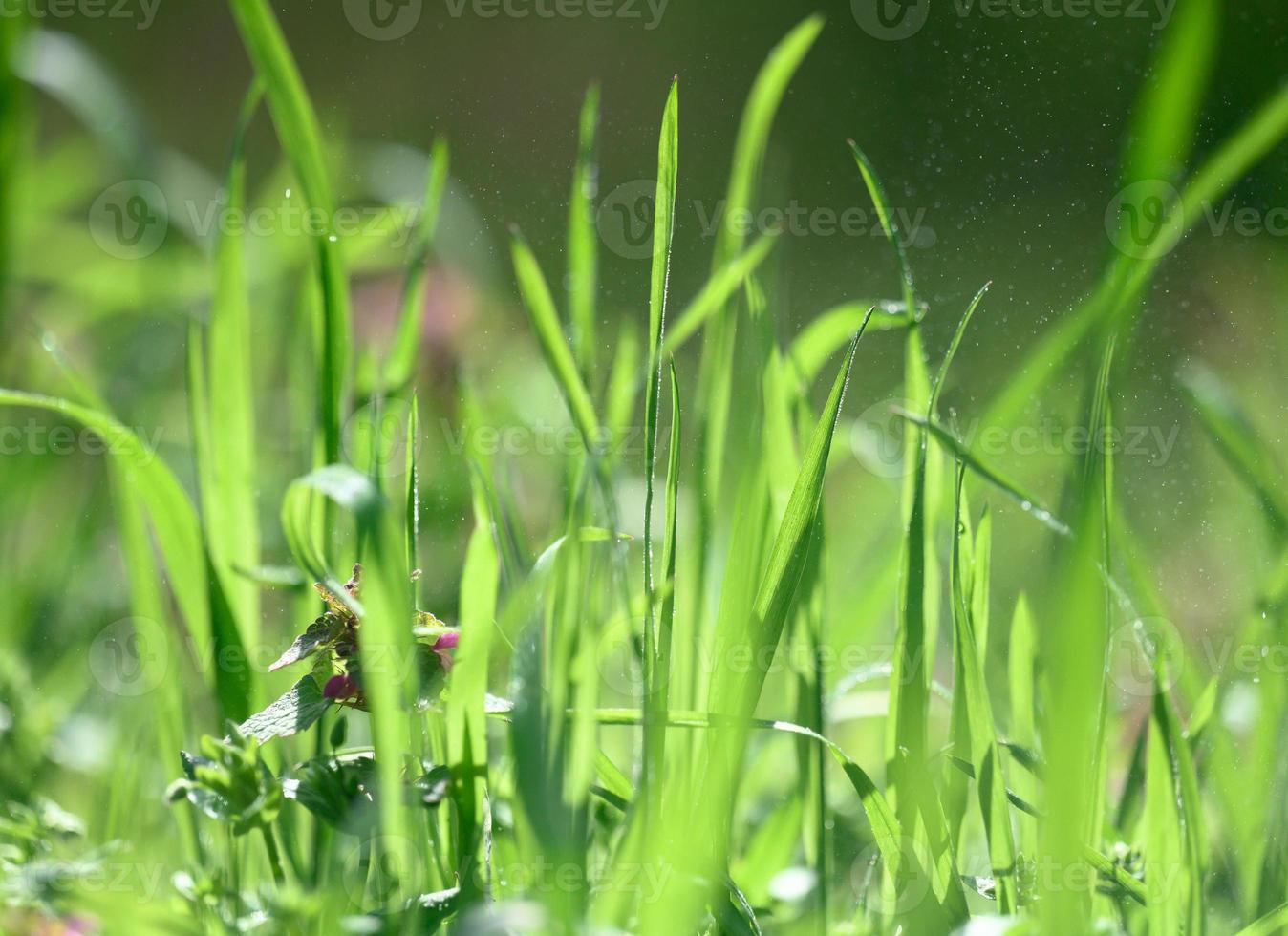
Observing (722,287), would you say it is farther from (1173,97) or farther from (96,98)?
(96,98)

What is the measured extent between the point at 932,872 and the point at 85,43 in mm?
1411

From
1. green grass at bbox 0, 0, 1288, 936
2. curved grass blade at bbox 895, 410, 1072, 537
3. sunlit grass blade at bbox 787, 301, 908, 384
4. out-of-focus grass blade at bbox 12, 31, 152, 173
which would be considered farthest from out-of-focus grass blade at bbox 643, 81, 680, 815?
out-of-focus grass blade at bbox 12, 31, 152, 173

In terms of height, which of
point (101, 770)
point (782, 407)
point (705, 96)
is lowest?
point (101, 770)

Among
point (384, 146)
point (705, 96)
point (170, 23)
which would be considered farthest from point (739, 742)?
point (170, 23)

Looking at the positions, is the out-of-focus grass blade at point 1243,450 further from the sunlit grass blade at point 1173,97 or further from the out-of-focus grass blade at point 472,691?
the out-of-focus grass blade at point 472,691

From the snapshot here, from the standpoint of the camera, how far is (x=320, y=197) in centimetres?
53

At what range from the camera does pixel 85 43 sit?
1.39 meters

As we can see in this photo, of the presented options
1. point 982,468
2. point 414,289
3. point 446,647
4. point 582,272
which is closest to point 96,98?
point 414,289

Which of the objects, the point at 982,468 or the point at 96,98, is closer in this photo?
the point at 982,468

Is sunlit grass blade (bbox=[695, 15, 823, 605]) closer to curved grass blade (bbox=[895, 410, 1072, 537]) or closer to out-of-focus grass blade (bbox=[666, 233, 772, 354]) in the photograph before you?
out-of-focus grass blade (bbox=[666, 233, 772, 354])

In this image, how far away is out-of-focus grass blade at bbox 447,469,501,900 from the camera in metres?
0.39

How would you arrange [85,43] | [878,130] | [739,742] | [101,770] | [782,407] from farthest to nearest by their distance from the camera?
[85,43] < [878,130] < [101,770] < [782,407] < [739,742]

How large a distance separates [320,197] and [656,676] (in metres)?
0.28

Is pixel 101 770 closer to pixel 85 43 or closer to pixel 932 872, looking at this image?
pixel 932 872
